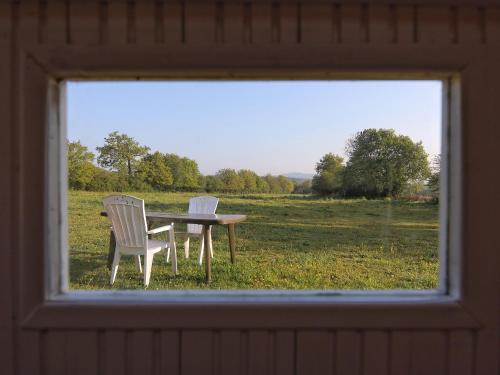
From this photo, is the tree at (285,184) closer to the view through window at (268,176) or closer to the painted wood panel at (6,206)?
the view through window at (268,176)

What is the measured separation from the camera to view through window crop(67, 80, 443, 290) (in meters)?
5.23

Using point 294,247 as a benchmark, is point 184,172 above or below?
above

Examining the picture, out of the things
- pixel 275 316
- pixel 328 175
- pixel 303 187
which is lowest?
pixel 275 316

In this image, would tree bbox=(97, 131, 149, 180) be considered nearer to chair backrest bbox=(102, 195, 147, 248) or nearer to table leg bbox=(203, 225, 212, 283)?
chair backrest bbox=(102, 195, 147, 248)

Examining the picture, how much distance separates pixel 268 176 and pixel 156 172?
2.39 metres

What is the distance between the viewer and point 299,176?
315 inches

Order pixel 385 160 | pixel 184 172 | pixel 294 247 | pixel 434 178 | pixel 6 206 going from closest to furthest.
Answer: pixel 6 206 → pixel 434 178 → pixel 294 247 → pixel 385 160 → pixel 184 172

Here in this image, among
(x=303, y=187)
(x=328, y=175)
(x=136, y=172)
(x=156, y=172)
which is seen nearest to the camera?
(x=136, y=172)

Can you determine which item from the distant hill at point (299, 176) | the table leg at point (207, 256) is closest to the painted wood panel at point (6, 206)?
the table leg at point (207, 256)

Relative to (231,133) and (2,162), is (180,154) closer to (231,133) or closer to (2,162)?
(231,133)

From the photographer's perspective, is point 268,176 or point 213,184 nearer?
point 213,184

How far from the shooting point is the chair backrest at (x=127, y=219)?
4.11 meters

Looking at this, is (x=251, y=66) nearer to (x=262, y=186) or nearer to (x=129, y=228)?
(x=129, y=228)

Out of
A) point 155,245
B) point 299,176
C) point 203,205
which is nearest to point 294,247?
point 203,205
